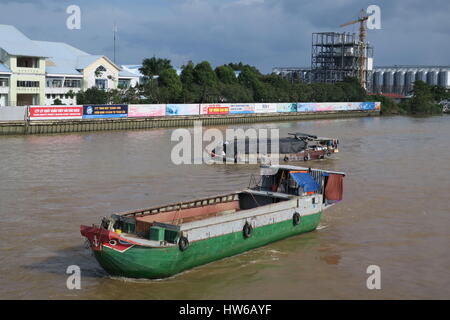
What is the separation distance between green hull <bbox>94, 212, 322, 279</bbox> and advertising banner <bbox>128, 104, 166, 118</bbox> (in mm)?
41420

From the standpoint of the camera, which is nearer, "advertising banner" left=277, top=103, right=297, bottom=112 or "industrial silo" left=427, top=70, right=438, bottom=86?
"advertising banner" left=277, top=103, right=297, bottom=112

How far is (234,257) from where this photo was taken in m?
15.1

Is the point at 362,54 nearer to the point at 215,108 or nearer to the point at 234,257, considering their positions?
the point at 215,108

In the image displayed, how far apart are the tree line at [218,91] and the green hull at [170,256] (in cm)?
4696

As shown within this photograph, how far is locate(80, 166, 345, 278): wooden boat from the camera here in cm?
1280

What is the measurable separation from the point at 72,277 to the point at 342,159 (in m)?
24.4

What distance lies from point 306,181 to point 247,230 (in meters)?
4.02

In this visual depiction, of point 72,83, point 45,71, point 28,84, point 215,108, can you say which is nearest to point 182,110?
point 215,108

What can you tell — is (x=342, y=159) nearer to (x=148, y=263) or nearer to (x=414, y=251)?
(x=414, y=251)

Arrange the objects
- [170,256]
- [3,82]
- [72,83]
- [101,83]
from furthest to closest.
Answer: [101,83]
[72,83]
[3,82]
[170,256]

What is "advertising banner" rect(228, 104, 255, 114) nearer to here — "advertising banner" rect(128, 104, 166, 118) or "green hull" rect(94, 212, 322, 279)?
"advertising banner" rect(128, 104, 166, 118)

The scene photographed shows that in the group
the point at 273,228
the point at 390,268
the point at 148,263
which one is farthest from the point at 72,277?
the point at 390,268

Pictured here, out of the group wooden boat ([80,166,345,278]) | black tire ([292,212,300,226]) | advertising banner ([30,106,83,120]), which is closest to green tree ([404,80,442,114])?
advertising banner ([30,106,83,120])

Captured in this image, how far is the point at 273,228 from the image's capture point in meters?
16.0
